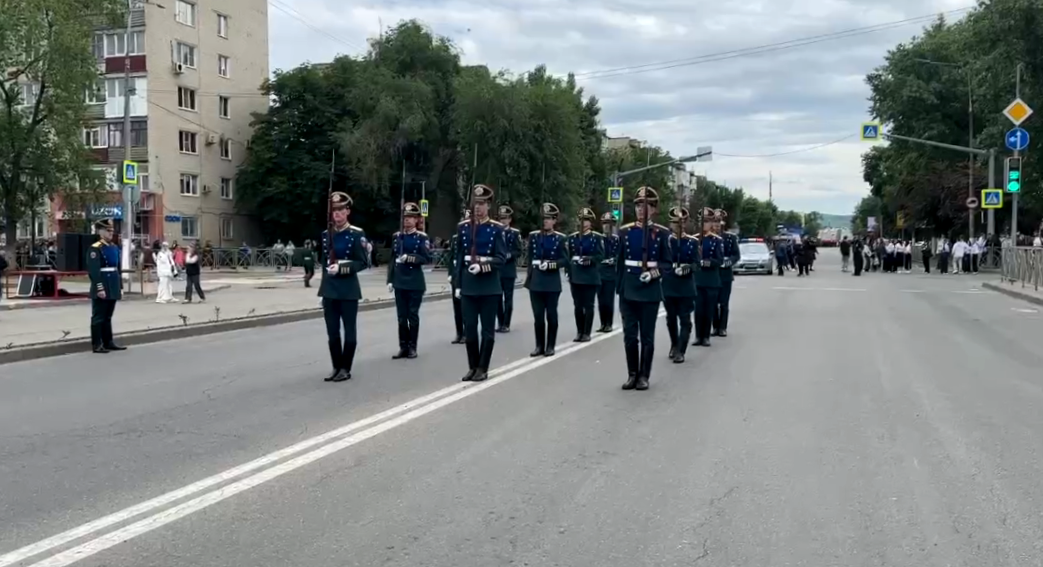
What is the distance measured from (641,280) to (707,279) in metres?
4.28

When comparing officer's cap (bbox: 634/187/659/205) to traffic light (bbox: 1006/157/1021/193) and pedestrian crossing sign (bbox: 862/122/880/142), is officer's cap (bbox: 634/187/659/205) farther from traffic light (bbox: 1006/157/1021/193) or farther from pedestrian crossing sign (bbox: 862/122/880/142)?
pedestrian crossing sign (bbox: 862/122/880/142)

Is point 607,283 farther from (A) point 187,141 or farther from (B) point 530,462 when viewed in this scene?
(A) point 187,141

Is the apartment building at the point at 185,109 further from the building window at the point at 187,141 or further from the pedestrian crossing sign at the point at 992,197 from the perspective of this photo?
the pedestrian crossing sign at the point at 992,197

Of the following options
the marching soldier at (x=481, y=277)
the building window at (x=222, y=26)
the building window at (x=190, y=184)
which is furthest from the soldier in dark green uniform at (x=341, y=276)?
the building window at (x=222, y=26)

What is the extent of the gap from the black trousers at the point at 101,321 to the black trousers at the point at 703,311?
26.1ft

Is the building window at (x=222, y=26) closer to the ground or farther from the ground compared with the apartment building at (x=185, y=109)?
farther from the ground

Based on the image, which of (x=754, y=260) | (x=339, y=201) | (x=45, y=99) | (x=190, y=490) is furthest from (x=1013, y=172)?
(x=45, y=99)

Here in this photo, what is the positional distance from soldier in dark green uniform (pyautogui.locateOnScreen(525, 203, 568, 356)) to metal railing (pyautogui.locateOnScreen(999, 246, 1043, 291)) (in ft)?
58.4

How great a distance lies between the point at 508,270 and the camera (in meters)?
14.3

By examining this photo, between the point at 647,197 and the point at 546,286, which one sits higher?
the point at 647,197

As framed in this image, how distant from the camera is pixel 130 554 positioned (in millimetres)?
4680

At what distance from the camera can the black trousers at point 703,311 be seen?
13.4 meters

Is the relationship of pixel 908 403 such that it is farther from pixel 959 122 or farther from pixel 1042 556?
pixel 959 122

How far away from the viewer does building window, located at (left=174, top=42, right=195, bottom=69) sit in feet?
173
